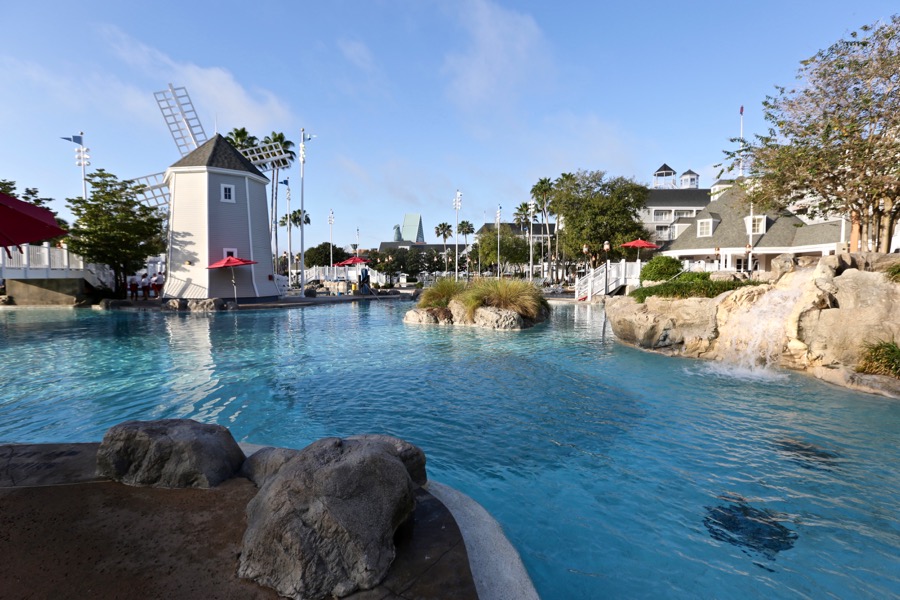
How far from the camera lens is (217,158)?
28172 millimetres

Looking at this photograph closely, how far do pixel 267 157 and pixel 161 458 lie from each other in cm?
3557

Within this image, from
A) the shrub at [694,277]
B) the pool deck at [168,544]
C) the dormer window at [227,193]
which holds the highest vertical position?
the dormer window at [227,193]

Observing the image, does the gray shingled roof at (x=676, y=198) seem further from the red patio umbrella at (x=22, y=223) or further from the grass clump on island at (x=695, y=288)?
the red patio umbrella at (x=22, y=223)

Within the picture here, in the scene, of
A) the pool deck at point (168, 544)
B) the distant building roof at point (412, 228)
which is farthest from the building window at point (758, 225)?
the distant building roof at point (412, 228)

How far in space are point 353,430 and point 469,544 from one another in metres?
3.80

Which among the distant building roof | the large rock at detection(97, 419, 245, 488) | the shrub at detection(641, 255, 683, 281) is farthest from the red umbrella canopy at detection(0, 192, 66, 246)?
the distant building roof

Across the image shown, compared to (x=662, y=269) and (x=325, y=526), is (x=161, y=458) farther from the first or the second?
(x=662, y=269)

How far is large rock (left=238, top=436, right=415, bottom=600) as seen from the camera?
2.61 m

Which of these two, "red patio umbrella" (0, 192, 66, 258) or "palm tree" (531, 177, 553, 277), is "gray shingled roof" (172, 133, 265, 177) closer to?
"red patio umbrella" (0, 192, 66, 258)

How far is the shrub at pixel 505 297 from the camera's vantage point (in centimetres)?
1894

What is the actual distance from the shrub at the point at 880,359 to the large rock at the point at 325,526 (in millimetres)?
10584

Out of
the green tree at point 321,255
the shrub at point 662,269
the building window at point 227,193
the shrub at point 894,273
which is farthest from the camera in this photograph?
the green tree at point 321,255

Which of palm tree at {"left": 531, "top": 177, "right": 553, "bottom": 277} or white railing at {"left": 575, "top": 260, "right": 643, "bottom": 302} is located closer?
white railing at {"left": 575, "top": 260, "right": 643, "bottom": 302}

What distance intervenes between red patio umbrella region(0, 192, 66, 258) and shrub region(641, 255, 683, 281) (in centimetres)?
1825
